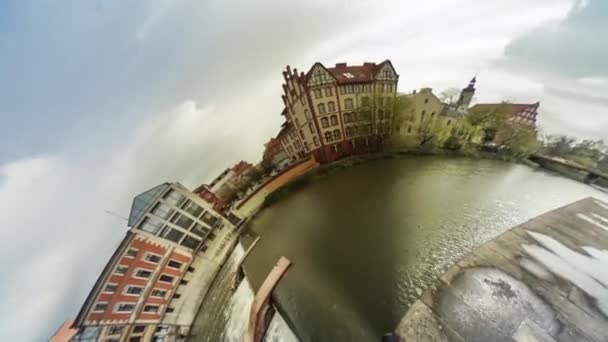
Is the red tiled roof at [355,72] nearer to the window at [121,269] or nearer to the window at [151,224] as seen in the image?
the window at [151,224]

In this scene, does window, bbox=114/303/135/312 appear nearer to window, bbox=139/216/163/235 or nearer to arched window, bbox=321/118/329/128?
window, bbox=139/216/163/235

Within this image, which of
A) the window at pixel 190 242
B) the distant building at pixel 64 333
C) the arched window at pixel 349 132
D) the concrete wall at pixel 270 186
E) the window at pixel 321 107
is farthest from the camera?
the arched window at pixel 349 132

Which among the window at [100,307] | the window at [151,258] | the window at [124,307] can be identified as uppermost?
the window at [151,258]

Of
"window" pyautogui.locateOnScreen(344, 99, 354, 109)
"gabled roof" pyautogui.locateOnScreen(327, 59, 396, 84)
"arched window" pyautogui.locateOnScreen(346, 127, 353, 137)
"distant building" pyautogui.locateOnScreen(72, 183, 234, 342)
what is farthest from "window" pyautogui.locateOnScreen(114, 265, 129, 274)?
"gabled roof" pyautogui.locateOnScreen(327, 59, 396, 84)

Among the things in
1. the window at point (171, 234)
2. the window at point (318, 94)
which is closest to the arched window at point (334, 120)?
the window at point (318, 94)

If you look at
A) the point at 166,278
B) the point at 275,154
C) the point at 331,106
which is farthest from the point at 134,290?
the point at 331,106

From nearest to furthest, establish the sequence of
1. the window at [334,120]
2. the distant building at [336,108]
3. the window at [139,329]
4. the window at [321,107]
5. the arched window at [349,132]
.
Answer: the window at [139,329]
the distant building at [336,108]
the window at [321,107]
the window at [334,120]
the arched window at [349,132]

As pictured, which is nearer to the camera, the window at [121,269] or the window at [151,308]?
the window at [121,269]
